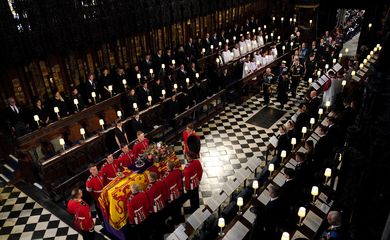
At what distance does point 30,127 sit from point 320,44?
15585 millimetres

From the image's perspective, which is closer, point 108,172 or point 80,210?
point 80,210

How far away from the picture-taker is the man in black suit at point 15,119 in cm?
1000

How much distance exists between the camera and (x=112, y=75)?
46.1 ft

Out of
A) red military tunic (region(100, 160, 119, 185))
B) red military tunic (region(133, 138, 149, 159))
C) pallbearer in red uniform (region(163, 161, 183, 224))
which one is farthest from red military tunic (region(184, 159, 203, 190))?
red military tunic (region(100, 160, 119, 185))

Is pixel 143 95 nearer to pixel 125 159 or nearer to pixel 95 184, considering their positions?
pixel 125 159

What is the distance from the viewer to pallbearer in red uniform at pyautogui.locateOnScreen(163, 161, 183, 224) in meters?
8.18

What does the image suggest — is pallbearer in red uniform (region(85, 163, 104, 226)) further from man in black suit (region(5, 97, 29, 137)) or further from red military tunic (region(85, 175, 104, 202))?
man in black suit (region(5, 97, 29, 137))

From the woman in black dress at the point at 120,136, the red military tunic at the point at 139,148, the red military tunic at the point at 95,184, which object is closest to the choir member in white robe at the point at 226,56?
the woman in black dress at the point at 120,136

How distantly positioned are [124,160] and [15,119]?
13.7ft

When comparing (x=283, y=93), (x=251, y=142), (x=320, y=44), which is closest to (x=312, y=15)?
(x=320, y=44)

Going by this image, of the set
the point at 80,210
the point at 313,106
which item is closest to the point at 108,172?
the point at 80,210

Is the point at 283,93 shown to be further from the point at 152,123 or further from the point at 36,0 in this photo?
the point at 36,0

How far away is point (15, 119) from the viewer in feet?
34.1

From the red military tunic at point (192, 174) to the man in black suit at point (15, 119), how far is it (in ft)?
18.1
